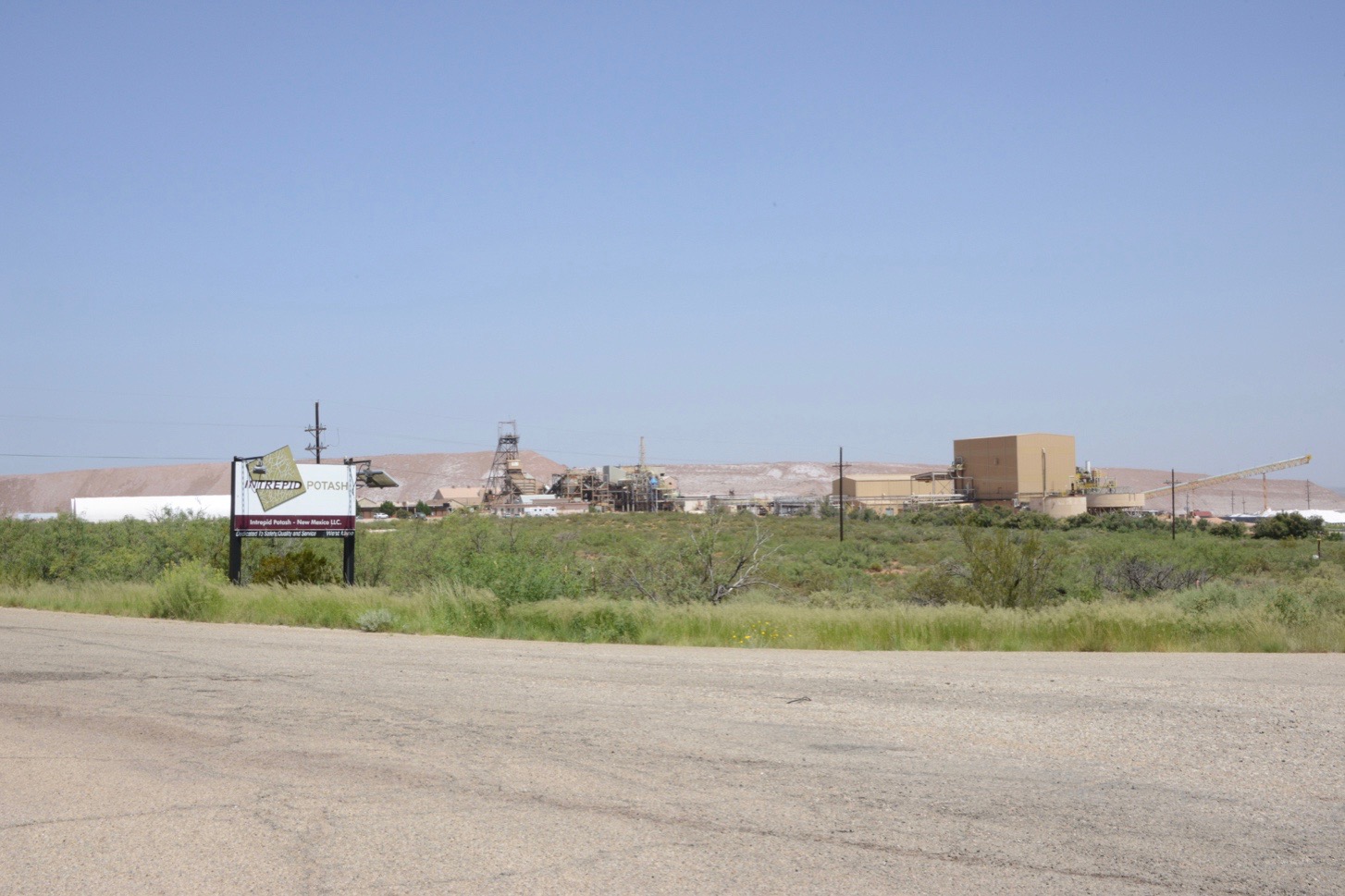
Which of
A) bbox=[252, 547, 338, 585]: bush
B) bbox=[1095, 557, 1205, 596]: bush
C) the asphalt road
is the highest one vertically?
the asphalt road

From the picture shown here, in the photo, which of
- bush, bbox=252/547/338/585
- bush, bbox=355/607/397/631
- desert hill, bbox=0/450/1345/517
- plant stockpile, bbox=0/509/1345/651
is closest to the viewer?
plant stockpile, bbox=0/509/1345/651

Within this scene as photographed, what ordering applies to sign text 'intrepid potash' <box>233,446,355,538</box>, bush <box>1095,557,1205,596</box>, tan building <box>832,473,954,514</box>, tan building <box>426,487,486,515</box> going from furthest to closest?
tan building <box>426,487,486,515</box> → tan building <box>832,473,954,514</box> → bush <box>1095,557,1205,596</box> → sign text 'intrepid potash' <box>233,446,355,538</box>

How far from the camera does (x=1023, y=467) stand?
329 feet

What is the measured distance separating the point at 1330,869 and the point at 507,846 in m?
3.94

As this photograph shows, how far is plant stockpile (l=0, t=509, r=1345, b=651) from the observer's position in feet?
51.6

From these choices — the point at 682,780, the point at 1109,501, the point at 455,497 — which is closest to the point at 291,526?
Answer: the point at 682,780

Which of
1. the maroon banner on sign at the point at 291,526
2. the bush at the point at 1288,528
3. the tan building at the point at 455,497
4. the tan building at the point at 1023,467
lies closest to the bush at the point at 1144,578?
the maroon banner on sign at the point at 291,526

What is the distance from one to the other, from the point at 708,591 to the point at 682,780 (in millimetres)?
15613

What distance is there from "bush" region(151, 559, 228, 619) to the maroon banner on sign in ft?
6.59

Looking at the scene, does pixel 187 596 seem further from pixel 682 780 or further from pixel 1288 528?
pixel 1288 528

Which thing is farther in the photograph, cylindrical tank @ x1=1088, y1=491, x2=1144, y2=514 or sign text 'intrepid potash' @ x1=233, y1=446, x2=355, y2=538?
cylindrical tank @ x1=1088, y1=491, x2=1144, y2=514

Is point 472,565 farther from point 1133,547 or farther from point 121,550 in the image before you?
point 1133,547

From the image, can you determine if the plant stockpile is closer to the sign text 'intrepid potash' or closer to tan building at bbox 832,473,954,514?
the sign text 'intrepid potash'

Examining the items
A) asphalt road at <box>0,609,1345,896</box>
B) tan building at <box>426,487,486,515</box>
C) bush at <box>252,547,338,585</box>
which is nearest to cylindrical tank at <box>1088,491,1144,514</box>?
tan building at <box>426,487,486,515</box>
